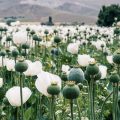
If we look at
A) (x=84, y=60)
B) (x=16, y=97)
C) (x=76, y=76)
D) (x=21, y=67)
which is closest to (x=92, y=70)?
(x=76, y=76)

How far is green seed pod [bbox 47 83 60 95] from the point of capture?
8.46 feet

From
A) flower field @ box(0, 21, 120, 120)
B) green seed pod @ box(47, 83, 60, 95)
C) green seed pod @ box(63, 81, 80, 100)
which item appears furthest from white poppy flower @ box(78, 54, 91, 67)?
green seed pod @ box(63, 81, 80, 100)

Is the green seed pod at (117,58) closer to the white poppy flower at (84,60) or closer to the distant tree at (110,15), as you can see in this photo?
the white poppy flower at (84,60)

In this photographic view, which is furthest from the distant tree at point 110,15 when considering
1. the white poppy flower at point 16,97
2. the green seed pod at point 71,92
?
the green seed pod at point 71,92

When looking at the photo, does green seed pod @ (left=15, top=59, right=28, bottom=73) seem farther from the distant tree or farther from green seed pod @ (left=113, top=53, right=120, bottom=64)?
the distant tree

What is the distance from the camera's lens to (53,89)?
2.59m

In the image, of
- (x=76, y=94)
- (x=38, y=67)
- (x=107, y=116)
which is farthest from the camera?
(x=107, y=116)

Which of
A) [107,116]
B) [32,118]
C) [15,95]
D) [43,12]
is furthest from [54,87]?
[43,12]

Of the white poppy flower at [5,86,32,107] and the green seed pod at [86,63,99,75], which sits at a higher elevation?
the green seed pod at [86,63,99,75]

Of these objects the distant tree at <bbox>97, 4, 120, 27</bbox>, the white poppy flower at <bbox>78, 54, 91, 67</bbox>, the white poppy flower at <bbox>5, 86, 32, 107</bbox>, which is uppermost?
the white poppy flower at <bbox>78, 54, 91, 67</bbox>

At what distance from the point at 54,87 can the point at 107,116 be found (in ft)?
6.44

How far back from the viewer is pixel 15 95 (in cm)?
320

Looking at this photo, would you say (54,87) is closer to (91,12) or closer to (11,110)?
(11,110)

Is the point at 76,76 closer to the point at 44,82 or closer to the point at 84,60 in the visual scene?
the point at 44,82
